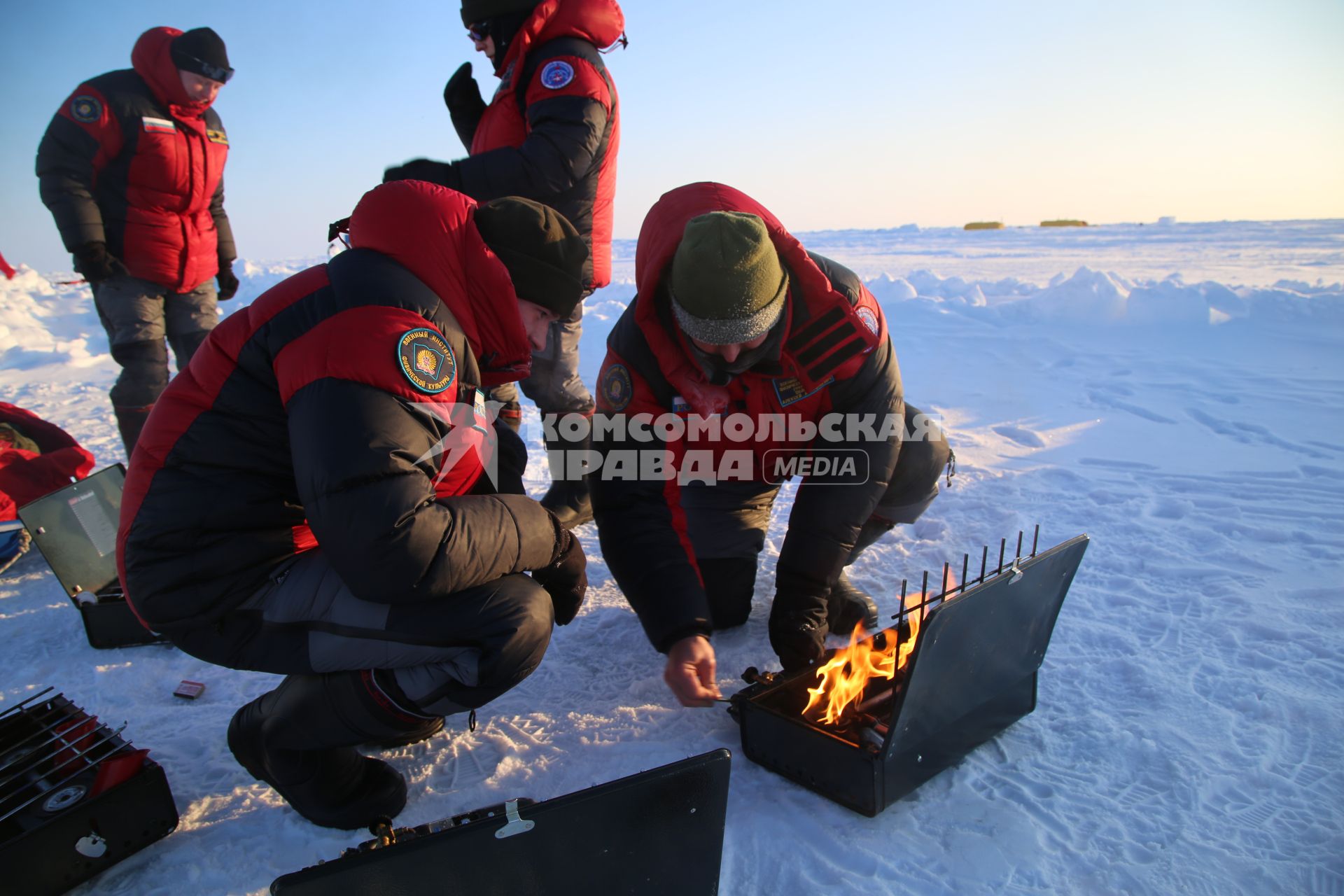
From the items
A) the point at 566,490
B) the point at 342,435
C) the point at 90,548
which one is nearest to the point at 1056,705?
the point at 342,435

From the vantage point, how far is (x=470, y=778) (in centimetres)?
216

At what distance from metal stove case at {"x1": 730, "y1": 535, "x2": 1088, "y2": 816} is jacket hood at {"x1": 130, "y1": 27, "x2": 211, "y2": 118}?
3.99 meters

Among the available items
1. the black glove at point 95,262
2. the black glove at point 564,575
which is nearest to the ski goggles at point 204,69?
the black glove at point 95,262

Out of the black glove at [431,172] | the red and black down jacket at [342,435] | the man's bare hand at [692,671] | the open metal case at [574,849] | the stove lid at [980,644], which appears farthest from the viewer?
the black glove at [431,172]

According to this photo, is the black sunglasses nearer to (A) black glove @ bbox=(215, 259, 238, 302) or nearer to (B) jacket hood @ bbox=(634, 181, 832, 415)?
(A) black glove @ bbox=(215, 259, 238, 302)

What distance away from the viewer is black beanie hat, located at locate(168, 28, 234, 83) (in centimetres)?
389

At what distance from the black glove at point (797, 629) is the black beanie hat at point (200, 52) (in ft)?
12.6

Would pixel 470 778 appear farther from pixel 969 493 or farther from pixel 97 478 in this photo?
pixel 969 493

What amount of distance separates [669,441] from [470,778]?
118 cm

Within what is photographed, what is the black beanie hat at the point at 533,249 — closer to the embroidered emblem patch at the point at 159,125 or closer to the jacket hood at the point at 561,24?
the jacket hood at the point at 561,24

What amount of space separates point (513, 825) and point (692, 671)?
824mm

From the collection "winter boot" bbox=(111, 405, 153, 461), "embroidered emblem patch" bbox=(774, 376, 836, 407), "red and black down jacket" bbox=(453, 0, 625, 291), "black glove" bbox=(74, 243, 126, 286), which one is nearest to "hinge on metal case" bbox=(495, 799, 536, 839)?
"embroidered emblem patch" bbox=(774, 376, 836, 407)

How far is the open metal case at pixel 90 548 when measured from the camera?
2.76 metres

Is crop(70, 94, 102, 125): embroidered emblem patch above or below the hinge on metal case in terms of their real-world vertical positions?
above
